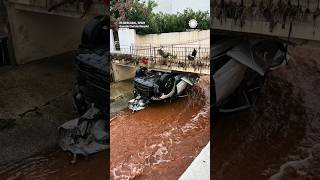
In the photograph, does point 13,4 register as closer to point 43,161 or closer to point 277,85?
point 43,161

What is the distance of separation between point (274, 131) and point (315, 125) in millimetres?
298

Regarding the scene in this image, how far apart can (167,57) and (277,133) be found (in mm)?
1028

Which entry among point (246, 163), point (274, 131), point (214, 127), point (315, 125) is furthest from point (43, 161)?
point (315, 125)

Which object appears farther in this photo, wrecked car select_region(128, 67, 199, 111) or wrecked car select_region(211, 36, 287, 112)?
wrecked car select_region(128, 67, 199, 111)

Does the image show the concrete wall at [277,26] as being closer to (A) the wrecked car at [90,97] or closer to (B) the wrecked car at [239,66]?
(B) the wrecked car at [239,66]

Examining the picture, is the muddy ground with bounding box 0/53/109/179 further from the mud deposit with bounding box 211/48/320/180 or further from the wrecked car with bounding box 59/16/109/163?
the mud deposit with bounding box 211/48/320/180

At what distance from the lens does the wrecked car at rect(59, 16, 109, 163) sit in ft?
7.16

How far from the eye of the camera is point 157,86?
3.21 meters

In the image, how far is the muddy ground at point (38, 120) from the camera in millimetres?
2568

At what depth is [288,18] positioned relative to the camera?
2078mm

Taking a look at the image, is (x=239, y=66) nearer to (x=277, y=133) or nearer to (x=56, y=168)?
(x=277, y=133)

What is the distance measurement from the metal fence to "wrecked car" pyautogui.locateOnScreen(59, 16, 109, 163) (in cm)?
15

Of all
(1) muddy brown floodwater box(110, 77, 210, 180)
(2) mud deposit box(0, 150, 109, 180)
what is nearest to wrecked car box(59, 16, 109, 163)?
(2) mud deposit box(0, 150, 109, 180)

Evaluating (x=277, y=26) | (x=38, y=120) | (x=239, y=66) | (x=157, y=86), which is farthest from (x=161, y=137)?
(x=277, y=26)
